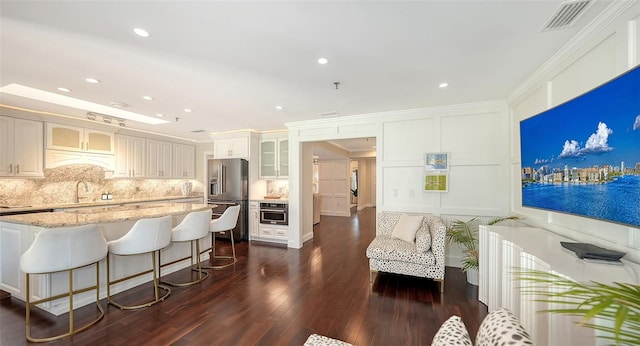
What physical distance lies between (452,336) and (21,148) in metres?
6.47

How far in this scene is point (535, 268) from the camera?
1.69 metres

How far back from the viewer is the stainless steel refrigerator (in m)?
5.61

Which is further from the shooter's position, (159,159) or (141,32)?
(159,159)

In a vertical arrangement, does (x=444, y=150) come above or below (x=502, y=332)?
above

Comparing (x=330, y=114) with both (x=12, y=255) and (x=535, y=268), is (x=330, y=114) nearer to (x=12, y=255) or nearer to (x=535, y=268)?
(x=535, y=268)

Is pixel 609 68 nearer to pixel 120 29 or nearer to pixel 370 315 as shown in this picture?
pixel 370 315

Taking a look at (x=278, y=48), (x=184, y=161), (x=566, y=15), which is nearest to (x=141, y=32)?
(x=278, y=48)

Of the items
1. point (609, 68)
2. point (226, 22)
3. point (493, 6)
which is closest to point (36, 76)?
point (226, 22)

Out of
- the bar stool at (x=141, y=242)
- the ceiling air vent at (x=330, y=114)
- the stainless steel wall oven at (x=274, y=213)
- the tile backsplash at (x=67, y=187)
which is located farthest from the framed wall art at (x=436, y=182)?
the tile backsplash at (x=67, y=187)

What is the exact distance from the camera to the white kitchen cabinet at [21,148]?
3844mm

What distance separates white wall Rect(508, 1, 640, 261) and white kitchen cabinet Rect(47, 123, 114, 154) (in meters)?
7.45

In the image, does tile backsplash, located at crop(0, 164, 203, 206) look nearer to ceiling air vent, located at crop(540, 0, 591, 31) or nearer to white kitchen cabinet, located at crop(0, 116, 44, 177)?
white kitchen cabinet, located at crop(0, 116, 44, 177)

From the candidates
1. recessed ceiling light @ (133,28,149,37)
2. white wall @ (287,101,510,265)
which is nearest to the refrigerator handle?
white wall @ (287,101,510,265)

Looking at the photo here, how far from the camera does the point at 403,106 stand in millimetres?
3930
